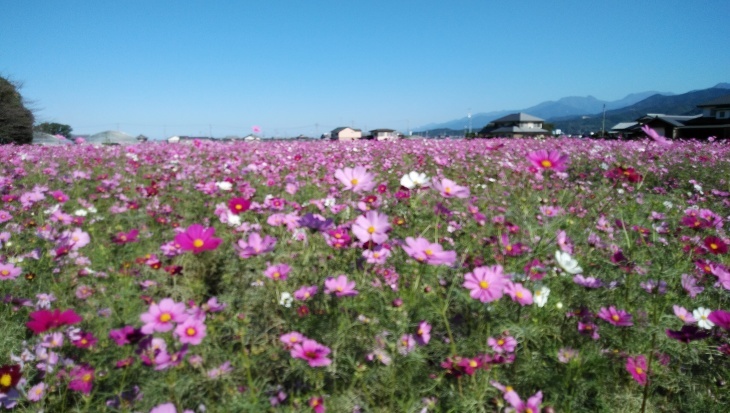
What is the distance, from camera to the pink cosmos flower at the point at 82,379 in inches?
39.7

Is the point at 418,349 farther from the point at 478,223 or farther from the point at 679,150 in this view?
the point at 679,150

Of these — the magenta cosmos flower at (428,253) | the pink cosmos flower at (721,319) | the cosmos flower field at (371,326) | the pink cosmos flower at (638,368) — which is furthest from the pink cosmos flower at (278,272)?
the pink cosmos flower at (721,319)

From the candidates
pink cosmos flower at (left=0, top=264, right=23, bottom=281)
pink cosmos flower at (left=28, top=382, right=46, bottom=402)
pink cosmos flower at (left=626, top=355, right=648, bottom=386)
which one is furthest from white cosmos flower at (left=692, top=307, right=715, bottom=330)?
pink cosmos flower at (left=0, top=264, right=23, bottom=281)

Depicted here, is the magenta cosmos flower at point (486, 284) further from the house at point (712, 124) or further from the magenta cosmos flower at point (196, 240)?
the house at point (712, 124)

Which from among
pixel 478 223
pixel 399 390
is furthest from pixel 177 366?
pixel 478 223

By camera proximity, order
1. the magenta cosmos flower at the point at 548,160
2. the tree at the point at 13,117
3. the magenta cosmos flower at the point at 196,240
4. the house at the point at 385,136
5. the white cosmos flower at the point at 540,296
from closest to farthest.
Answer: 1. the magenta cosmos flower at the point at 196,240
2. the white cosmos flower at the point at 540,296
3. the magenta cosmos flower at the point at 548,160
4. the house at the point at 385,136
5. the tree at the point at 13,117

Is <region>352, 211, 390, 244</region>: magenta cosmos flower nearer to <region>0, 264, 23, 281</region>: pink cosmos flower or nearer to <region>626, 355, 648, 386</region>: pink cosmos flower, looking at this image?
<region>626, 355, 648, 386</region>: pink cosmos flower

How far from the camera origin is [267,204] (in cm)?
201

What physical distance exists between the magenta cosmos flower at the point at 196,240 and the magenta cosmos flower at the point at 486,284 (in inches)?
25.0

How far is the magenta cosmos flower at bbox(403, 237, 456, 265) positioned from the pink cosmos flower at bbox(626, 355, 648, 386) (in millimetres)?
555

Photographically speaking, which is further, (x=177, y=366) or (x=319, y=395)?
(x=319, y=395)

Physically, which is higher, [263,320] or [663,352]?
[263,320]

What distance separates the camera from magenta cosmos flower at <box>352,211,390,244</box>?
116cm

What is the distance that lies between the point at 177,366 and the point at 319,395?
1.19ft
